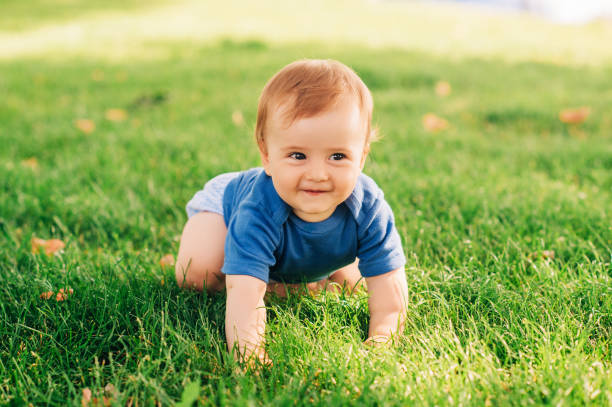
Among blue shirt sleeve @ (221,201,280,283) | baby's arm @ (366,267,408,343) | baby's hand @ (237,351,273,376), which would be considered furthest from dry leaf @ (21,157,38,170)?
baby's arm @ (366,267,408,343)

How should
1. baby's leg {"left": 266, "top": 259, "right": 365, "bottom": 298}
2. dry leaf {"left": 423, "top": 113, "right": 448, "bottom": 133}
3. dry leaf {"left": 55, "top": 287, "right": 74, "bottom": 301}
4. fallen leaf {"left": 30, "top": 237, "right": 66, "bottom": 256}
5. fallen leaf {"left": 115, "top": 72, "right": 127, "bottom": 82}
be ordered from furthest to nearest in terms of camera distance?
1. fallen leaf {"left": 115, "top": 72, "right": 127, "bottom": 82}
2. dry leaf {"left": 423, "top": 113, "right": 448, "bottom": 133}
3. fallen leaf {"left": 30, "top": 237, "right": 66, "bottom": 256}
4. baby's leg {"left": 266, "top": 259, "right": 365, "bottom": 298}
5. dry leaf {"left": 55, "top": 287, "right": 74, "bottom": 301}

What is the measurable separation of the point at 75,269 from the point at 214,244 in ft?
2.11

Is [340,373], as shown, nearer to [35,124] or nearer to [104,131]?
[104,131]

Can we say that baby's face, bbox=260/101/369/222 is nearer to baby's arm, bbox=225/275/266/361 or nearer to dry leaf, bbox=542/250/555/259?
baby's arm, bbox=225/275/266/361

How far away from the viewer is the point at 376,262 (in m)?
1.94

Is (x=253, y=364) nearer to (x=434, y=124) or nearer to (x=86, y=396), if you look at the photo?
(x=86, y=396)

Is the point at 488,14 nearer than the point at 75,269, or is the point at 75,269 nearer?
the point at 75,269

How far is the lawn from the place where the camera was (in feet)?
5.24

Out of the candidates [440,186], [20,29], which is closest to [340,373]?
[440,186]

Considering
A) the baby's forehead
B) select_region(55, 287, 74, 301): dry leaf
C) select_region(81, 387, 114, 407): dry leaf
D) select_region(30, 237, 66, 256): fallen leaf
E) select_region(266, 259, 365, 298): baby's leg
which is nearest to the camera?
select_region(81, 387, 114, 407): dry leaf

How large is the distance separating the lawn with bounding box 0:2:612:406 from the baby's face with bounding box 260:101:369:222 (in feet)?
1.51

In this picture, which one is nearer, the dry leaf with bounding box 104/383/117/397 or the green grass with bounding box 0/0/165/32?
the dry leaf with bounding box 104/383/117/397

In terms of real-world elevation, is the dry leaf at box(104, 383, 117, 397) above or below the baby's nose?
below

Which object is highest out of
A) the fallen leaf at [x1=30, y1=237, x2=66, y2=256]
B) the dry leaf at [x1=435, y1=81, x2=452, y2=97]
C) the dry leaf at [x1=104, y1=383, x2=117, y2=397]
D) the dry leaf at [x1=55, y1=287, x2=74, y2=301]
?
the dry leaf at [x1=435, y1=81, x2=452, y2=97]
